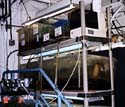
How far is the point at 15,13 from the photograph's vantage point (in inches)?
228

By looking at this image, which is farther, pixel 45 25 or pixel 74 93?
pixel 45 25

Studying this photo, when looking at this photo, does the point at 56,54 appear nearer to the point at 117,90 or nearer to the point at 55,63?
the point at 55,63

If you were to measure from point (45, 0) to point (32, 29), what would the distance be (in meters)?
1.36

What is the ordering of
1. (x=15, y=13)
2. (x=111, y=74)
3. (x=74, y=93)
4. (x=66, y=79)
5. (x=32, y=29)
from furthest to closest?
(x=15, y=13) → (x=32, y=29) → (x=66, y=79) → (x=111, y=74) → (x=74, y=93)

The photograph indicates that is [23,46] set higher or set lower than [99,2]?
lower

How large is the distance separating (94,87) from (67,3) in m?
1.31

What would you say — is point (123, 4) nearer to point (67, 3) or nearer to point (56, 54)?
point (67, 3)

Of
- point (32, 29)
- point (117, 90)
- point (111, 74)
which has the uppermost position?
point (32, 29)

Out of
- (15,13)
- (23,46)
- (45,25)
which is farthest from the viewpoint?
(15,13)

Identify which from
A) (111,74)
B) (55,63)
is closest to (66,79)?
(55,63)

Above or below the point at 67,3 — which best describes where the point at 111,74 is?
below

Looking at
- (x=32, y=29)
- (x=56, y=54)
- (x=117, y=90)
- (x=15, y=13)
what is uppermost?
(x=15, y=13)

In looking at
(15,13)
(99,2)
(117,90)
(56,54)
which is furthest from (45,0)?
(117,90)

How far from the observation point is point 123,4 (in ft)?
12.6
